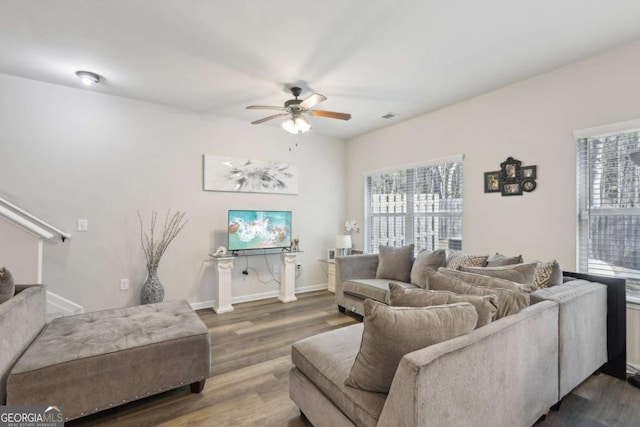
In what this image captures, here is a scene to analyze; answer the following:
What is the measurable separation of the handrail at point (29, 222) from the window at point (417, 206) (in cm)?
407

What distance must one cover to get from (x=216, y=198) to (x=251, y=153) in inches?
33.5

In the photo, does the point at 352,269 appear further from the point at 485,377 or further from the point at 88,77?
the point at 88,77

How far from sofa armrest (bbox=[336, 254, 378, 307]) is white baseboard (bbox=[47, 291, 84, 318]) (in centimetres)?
300

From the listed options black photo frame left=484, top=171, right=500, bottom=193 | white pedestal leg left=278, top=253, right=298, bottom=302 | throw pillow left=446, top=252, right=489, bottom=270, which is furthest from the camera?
white pedestal leg left=278, top=253, right=298, bottom=302

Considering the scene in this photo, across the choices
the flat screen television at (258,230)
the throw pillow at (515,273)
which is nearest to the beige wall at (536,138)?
the throw pillow at (515,273)

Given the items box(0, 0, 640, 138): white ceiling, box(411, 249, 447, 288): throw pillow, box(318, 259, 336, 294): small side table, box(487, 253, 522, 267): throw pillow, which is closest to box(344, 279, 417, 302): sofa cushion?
box(411, 249, 447, 288): throw pillow

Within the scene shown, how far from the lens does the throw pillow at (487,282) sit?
1804 mm

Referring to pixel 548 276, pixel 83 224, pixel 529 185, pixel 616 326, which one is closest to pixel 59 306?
pixel 83 224

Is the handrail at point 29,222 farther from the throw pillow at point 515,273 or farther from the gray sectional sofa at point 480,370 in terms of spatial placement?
the throw pillow at point 515,273

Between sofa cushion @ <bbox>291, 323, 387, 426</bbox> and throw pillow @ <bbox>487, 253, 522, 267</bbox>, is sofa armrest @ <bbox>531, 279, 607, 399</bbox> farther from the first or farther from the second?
sofa cushion @ <bbox>291, 323, 387, 426</bbox>

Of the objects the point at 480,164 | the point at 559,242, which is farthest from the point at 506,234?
the point at 480,164

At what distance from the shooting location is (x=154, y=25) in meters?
2.20

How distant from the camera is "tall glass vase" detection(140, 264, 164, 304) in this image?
11.4 ft

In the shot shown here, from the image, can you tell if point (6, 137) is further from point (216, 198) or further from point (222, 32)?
point (222, 32)
